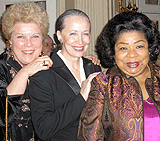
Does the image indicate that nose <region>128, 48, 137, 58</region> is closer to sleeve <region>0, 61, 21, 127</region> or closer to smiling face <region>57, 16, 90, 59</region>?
smiling face <region>57, 16, 90, 59</region>

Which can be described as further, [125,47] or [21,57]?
[21,57]

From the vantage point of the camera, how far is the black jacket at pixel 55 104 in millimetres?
1487

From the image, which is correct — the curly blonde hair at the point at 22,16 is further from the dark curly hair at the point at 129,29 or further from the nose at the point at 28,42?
the dark curly hair at the point at 129,29

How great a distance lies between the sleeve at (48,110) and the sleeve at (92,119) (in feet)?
0.23

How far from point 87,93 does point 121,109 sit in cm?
26

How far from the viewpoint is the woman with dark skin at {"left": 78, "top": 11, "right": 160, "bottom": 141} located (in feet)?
4.59

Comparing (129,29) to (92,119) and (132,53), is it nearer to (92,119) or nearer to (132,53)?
(132,53)

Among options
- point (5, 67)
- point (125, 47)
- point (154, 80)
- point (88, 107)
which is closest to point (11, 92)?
point (5, 67)

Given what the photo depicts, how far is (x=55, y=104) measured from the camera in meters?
1.62

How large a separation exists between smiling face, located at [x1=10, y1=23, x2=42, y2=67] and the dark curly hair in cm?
63

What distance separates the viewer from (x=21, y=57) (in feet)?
6.39

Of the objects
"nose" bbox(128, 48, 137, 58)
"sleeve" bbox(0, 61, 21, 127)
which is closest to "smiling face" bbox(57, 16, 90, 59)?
"nose" bbox(128, 48, 137, 58)

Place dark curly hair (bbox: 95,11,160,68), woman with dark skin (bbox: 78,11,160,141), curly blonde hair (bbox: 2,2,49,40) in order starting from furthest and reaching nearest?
1. curly blonde hair (bbox: 2,2,49,40)
2. dark curly hair (bbox: 95,11,160,68)
3. woman with dark skin (bbox: 78,11,160,141)

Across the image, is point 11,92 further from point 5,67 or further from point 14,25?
point 14,25
